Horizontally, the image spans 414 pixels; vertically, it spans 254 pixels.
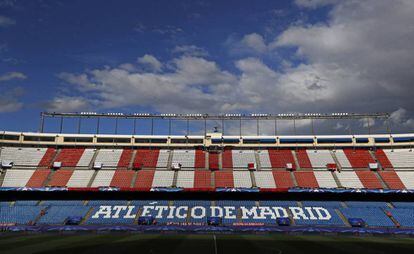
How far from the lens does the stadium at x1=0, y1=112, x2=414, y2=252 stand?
2189 inches

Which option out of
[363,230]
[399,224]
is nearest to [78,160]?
[363,230]

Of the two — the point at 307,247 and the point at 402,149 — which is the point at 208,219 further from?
the point at 402,149

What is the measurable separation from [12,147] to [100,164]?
2194cm

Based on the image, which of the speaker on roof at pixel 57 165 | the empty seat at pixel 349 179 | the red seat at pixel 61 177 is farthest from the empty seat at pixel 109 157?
the empty seat at pixel 349 179

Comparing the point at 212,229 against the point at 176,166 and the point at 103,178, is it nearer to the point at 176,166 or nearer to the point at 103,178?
the point at 176,166

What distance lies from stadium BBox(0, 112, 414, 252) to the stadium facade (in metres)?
0.22

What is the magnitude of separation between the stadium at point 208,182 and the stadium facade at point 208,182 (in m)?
0.22

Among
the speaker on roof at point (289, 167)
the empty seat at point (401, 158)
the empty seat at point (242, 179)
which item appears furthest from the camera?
the speaker on roof at point (289, 167)

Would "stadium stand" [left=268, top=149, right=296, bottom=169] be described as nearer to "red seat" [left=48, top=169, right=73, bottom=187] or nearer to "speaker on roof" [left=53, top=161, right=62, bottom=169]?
"red seat" [left=48, top=169, right=73, bottom=187]

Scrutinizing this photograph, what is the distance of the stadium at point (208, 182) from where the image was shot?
55.6 metres

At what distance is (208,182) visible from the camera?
2670 inches

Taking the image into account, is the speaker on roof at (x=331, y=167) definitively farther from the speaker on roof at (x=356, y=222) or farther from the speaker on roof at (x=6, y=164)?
the speaker on roof at (x=6, y=164)

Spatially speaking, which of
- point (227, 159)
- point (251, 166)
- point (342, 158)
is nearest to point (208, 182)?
point (227, 159)

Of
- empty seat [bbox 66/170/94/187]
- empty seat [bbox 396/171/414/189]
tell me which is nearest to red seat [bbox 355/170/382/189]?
empty seat [bbox 396/171/414/189]
